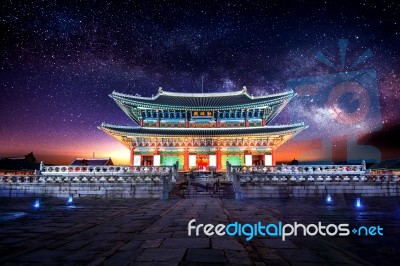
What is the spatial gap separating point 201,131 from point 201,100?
536cm

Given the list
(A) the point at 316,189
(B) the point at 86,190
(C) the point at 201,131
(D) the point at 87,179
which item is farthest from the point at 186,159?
(A) the point at 316,189

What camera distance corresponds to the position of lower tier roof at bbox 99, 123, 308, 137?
2826 cm

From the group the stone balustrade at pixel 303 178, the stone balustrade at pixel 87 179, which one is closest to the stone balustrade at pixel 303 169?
the stone balustrade at pixel 303 178

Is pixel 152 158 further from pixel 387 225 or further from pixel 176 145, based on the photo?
pixel 387 225

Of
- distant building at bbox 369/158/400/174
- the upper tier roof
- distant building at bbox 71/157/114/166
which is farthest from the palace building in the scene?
distant building at bbox 369/158/400/174

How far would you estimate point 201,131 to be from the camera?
95.6 ft

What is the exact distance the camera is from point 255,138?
29703 millimetres

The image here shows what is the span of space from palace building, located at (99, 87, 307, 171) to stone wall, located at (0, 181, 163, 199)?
43.4 feet

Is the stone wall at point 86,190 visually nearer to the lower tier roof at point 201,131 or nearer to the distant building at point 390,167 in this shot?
the lower tier roof at point 201,131

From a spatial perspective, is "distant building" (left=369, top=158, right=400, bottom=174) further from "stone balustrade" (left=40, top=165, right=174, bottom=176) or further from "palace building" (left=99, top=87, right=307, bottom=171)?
"stone balustrade" (left=40, top=165, right=174, bottom=176)

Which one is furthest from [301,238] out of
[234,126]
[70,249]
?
[234,126]

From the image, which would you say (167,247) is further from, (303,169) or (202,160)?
(202,160)

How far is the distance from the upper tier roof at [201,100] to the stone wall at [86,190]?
1624 cm

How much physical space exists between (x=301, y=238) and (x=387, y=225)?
297cm
